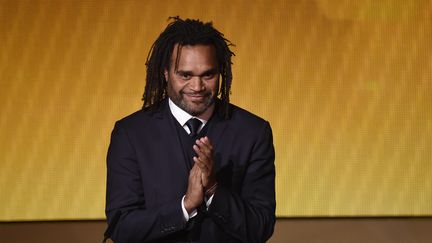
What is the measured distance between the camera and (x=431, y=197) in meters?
4.61

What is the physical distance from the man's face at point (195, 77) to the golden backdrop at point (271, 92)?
265 centimetres

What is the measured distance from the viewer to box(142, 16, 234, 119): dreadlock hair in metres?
1.64

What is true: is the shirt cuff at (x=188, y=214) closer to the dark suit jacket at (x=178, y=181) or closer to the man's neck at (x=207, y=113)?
the dark suit jacket at (x=178, y=181)

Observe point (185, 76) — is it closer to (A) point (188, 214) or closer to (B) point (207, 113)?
(B) point (207, 113)

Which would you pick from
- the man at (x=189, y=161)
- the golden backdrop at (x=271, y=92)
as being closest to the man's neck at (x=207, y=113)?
the man at (x=189, y=161)

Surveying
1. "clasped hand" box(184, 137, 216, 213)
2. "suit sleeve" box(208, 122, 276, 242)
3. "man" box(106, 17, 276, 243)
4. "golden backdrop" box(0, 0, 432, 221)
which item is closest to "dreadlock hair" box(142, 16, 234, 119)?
"man" box(106, 17, 276, 243)

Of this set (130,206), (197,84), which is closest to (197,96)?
(197,84)

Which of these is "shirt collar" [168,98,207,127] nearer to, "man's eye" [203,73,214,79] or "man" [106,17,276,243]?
"man" [106,17,276,243]

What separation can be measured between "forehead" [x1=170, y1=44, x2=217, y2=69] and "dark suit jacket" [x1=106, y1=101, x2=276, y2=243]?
5.4 inches

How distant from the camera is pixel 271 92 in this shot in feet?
14.4

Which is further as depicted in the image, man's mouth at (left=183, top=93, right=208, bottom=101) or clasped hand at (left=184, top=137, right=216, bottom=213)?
man's mouth at (left=183, top=93, right=208, bottom=101)

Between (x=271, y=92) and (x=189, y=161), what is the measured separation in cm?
274

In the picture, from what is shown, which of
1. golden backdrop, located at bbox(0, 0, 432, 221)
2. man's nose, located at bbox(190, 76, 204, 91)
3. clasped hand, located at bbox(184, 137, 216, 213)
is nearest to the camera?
clasped hand, located at bbox(184, 137, 216, 213)

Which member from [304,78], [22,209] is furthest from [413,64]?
[22,209]
